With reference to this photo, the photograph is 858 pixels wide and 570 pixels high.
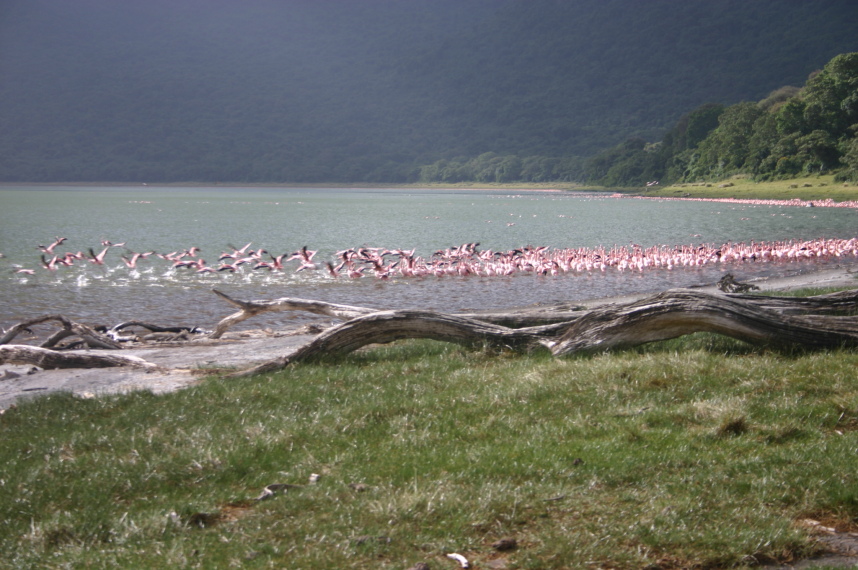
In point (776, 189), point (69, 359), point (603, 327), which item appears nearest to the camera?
point (603, 327)

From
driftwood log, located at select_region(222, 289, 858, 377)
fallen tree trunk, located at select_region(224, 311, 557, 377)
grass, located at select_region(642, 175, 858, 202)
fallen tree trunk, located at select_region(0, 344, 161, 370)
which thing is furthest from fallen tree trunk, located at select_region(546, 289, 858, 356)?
grass, located at select_region(642, 175, 858, 202)

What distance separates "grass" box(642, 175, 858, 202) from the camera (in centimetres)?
7531

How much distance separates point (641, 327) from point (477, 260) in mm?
19182

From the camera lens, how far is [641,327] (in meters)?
9.66

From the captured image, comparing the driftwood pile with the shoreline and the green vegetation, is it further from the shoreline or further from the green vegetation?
the green vegetation

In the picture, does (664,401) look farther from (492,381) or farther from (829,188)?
(829,188)

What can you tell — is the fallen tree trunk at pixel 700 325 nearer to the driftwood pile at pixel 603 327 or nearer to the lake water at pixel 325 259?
the driftwood pile at pixel 603 327

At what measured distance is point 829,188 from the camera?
78.2 m

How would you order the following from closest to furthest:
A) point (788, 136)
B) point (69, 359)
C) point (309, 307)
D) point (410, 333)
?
point (410, 333)
point (69, 359)
point (309, 307)
point (788, 136)

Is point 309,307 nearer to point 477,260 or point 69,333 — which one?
point 69,333

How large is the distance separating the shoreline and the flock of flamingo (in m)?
10.4

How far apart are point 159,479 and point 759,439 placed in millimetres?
5104

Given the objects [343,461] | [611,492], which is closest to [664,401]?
[611,492]

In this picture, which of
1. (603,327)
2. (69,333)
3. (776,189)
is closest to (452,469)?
(603,327)
